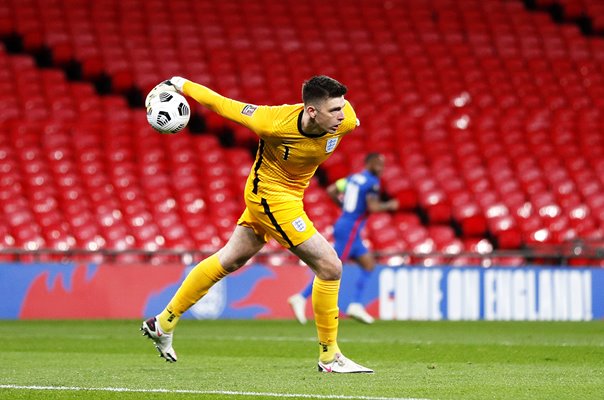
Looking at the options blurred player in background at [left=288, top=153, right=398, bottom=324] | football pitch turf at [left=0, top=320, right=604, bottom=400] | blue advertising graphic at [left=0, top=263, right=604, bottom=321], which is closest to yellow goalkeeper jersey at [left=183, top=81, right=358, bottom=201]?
football pitch turf at [left=0, top=320, right=604, bottom=400]

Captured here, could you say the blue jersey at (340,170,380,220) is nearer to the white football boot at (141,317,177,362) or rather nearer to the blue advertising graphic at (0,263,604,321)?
the blue advertising graphic at (0,263,604,321)

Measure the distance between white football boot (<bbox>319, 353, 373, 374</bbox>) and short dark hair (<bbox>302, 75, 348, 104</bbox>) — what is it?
1.63m

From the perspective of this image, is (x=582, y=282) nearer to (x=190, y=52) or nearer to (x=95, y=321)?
(x=95, y=321)

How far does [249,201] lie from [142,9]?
1409 centimetres

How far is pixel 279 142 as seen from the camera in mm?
6891

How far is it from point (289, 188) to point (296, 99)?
456 inches

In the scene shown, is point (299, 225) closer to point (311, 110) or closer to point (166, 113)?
point (311, 110)

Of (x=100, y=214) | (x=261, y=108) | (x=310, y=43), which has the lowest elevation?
(x=100, y=214)

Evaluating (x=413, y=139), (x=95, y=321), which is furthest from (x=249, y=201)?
(x=413, y=139)

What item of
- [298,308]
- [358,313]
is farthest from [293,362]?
A: [358,313]

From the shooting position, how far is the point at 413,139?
18531 millimetres

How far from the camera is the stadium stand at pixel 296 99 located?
15.9m

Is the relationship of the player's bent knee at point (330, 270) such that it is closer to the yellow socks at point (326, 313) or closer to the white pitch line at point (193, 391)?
the yellow socks at point (326, 313)

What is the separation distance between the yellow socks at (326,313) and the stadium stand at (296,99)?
773cm
